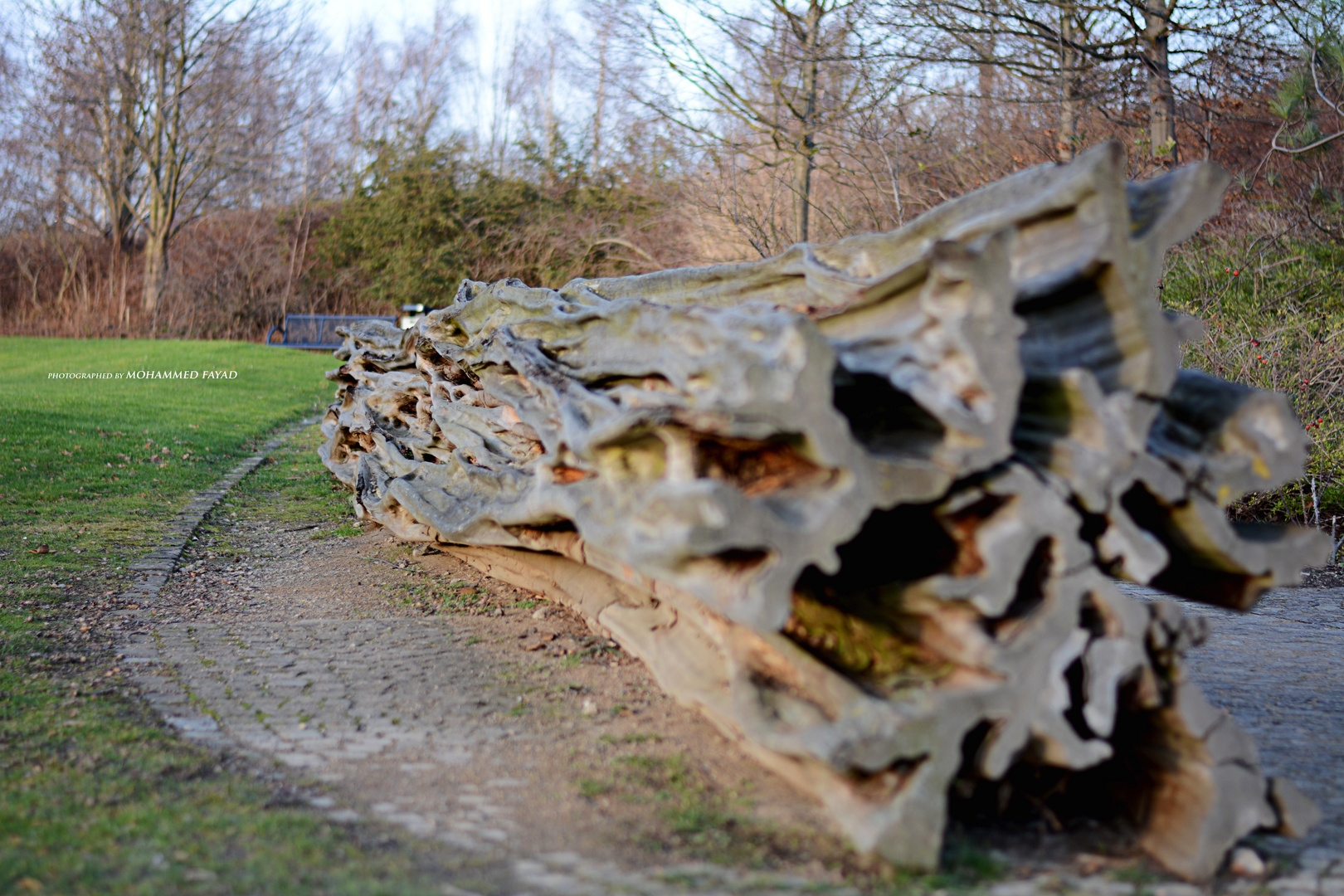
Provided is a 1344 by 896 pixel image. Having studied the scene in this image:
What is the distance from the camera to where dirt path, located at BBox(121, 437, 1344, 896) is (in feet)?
9.64

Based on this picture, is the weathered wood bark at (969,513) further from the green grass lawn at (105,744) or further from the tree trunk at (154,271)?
the tree trunk at (154,271)

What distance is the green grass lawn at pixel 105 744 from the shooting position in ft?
9.12

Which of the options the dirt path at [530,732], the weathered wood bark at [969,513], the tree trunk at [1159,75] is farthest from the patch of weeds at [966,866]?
the tree trunk at [1159,75]

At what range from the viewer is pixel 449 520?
18.7 feet

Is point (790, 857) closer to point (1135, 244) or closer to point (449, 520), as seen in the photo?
point (1135, 244)

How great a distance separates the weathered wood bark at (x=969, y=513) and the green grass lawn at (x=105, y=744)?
1212 mm

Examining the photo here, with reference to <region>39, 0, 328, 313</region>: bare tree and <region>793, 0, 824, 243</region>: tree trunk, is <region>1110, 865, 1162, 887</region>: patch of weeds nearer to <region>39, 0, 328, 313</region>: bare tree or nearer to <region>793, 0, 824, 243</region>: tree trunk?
<region>793, 0, 824, 243</region>: tree trunk

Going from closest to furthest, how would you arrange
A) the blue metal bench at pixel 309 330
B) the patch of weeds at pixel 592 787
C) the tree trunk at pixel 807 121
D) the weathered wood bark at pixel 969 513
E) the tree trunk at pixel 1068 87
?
1. the weathered wood bark at pixel 969 513
2. the patch of weeds at pixel 592 787
3. the tree trunk at pixel 1068 87
4. the tree trunk at pixel 807 121
5. the blue metal bench at pixel 309 330

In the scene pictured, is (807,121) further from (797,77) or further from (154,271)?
(154,271)

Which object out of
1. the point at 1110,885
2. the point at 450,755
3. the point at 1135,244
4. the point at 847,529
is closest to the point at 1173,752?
the point at 1110,885

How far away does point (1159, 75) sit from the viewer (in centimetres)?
1138

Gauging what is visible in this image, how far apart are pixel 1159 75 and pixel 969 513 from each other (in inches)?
413

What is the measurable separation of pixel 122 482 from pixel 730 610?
8343 millimetres

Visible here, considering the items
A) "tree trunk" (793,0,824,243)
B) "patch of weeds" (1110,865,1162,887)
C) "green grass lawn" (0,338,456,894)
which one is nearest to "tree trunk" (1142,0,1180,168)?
"tree trunk" (793,0,824,243)
